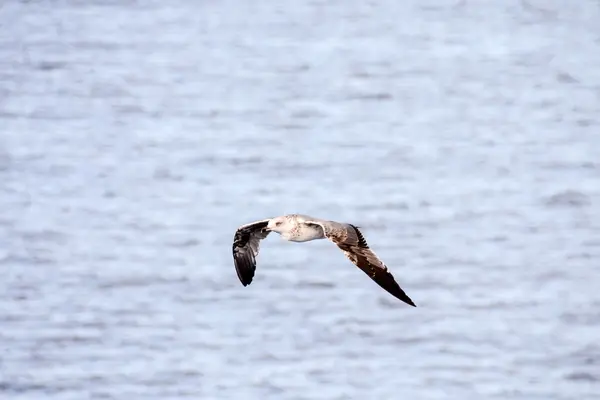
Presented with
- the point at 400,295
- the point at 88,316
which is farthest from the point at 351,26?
the point at 400,295

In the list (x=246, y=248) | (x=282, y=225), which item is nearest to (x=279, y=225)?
(x=282, y=225)

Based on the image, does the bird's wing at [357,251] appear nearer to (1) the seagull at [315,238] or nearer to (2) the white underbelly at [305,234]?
(1) the seagull at [315,238]

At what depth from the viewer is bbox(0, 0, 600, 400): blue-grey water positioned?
31.0 feet

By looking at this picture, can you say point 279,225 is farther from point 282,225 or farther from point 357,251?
point 357,251

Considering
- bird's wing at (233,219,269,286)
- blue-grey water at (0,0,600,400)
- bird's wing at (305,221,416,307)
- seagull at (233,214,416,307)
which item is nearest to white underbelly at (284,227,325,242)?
seagull at (233,214,416,307)

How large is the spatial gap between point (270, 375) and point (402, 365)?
873 millimetres

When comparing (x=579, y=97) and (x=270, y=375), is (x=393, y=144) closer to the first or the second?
(x=579, y=97)

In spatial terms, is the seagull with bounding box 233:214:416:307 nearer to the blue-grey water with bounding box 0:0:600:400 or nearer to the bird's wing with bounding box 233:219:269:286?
the bird's wing with bounding box 233:219:269:286

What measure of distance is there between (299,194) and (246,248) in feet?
11.8

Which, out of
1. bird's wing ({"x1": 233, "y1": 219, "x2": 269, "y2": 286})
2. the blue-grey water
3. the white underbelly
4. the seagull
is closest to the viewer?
the seagull

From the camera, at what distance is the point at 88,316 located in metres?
10.2

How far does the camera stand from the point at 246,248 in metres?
8.97

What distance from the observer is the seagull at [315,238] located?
8195mm

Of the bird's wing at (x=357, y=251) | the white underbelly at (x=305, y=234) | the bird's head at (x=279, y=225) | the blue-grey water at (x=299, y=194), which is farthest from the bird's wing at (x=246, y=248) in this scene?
the blue-grey water at (x=299, y=194)
